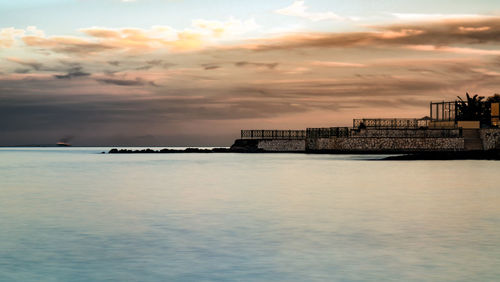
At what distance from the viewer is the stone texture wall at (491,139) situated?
70688mm

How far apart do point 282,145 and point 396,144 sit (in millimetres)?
23704

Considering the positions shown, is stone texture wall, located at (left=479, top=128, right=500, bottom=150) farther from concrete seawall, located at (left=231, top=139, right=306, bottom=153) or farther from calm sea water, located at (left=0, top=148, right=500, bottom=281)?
calm sea water, located at (left=0, top=148, right=500, bottom=281)

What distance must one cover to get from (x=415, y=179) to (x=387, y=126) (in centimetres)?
4375

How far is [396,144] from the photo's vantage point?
7562 centimetres

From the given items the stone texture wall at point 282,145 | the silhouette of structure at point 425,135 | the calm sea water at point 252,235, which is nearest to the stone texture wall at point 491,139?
the silhouette of structure at point 425,135

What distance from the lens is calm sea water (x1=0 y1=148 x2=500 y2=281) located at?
→ 10.1m

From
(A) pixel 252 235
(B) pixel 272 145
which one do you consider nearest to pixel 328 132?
(B) pixel 272 145

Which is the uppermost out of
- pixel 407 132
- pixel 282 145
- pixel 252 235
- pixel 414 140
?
pixel 407 132

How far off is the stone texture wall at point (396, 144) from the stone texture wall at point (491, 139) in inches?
105

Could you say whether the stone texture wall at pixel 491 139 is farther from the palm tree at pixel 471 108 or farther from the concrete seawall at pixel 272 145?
the concrete seawall at pixel 272 145

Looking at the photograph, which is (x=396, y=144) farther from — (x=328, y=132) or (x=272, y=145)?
(x=272, y=145)

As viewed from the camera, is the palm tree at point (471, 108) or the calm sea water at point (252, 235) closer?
the calm sea water at point (252, 235)

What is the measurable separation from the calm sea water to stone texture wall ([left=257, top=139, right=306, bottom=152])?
220 ft

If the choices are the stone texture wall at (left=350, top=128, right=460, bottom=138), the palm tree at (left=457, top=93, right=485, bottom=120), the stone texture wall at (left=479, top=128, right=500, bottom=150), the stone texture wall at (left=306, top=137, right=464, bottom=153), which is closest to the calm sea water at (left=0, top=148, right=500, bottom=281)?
the stone texture wall at (left=479, top=128, right=500, bottom=150)
